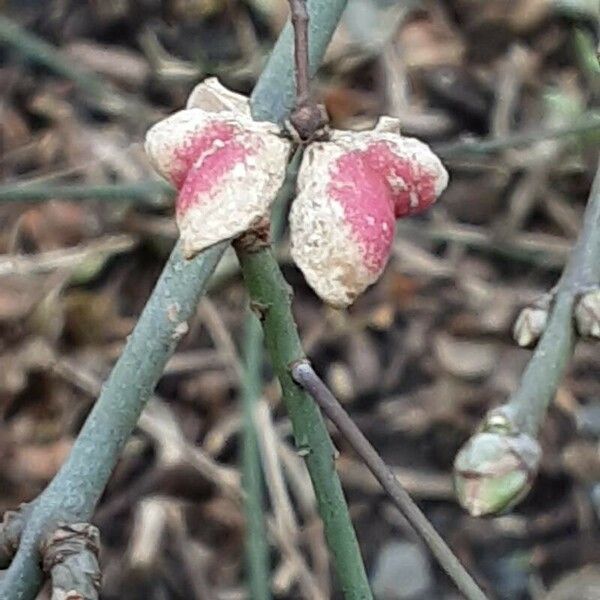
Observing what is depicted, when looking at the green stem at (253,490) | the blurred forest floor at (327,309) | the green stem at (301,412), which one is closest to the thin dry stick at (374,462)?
the green stem at (301,412)

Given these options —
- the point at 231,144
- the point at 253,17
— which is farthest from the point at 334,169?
the point at 253,17

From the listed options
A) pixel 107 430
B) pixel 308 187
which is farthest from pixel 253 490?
pixel 308 187

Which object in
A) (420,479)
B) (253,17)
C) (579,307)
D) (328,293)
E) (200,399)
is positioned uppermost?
(253,17)

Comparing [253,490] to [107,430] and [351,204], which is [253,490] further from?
[351,204]

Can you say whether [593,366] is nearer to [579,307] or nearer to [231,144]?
[579,307]

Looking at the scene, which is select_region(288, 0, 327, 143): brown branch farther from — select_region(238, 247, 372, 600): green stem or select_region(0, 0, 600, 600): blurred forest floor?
select_region(0, 0, 600, 600): blurred forest floor

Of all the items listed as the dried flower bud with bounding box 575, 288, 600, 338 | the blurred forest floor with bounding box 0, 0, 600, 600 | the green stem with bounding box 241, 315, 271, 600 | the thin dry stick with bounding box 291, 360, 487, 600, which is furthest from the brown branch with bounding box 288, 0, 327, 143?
the blurred forest floor with bounding box 0, 0, 600, 600
